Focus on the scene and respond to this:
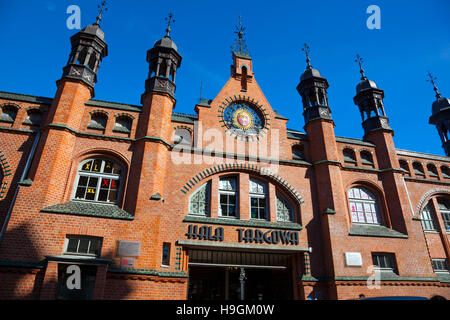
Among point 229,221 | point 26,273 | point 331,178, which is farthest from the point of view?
point 331,178

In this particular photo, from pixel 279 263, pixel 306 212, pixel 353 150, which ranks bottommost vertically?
pixel 279 263

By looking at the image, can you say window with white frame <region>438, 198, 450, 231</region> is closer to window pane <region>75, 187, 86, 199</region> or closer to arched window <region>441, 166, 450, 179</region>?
arched window <region>441, 166, 450, 179</region>

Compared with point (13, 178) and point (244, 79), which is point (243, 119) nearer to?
point (244, 79)

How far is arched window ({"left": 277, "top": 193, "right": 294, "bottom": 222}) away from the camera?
14141 mm

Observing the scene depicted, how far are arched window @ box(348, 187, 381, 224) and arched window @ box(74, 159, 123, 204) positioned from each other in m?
12.3

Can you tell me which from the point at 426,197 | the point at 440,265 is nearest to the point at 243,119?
the point at 426,197

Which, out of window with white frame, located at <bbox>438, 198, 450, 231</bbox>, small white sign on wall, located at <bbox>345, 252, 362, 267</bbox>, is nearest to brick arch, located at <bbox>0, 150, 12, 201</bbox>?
small white sign on wall, located at <bbox>345, 252, 362, 267</bbox>

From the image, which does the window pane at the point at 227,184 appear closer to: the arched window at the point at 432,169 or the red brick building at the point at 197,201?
the red brick building at the point at 197,201

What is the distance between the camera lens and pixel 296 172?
1524 cm

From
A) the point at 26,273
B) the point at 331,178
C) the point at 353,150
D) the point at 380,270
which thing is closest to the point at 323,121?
the point at 353,150

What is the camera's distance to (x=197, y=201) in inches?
532

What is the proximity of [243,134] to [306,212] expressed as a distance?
533cm

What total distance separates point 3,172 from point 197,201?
329 inches

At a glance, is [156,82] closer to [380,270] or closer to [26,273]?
[26,273]
